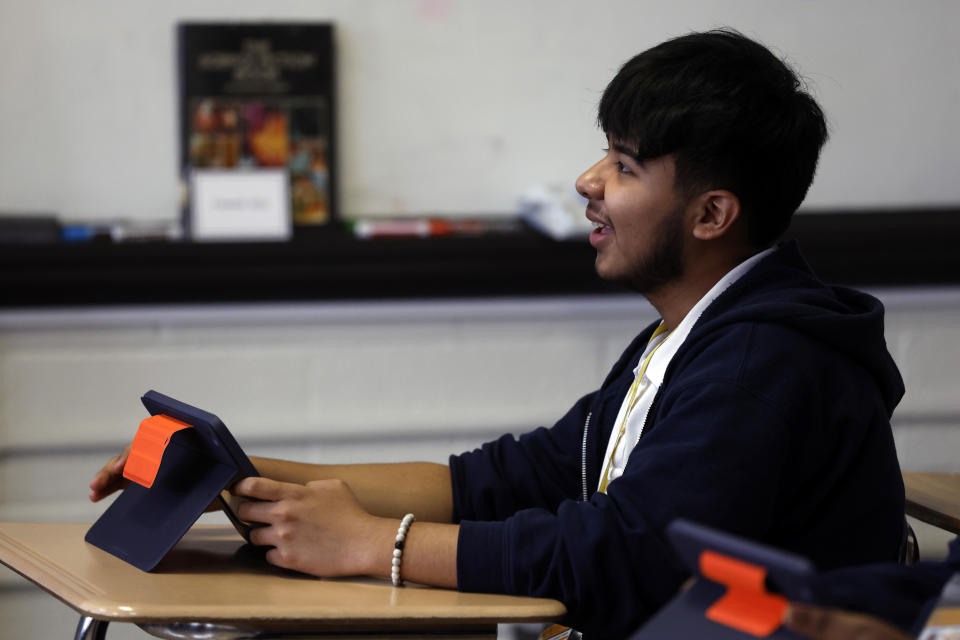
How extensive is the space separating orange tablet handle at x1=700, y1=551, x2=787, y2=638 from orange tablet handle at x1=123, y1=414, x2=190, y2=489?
2.08 ft

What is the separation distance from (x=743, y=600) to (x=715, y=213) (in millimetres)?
611

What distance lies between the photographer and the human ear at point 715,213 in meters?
1.28

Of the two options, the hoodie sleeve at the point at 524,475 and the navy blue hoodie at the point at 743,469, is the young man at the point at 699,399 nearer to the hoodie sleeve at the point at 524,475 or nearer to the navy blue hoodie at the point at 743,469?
the navy blue hoodie at the point at 743,469

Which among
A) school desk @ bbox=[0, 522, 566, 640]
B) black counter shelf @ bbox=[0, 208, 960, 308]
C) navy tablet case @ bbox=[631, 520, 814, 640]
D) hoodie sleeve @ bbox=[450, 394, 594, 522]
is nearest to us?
navy tablet case @ bbox=[631, 520, 814, 640]

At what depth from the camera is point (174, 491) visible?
1246 mm

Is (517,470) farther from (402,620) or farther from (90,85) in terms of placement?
(90,85)

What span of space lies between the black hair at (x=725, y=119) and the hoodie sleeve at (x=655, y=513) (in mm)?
285

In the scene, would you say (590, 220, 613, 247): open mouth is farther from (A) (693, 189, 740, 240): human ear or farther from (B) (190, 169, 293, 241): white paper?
(B) (190, 169, 293, 241): white paper

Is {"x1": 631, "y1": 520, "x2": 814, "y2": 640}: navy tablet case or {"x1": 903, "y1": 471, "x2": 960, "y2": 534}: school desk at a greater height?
{"x1": 631, "y1": 520, "x2": 814, "y2": 640}: navy tablet case

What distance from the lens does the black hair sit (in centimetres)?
124

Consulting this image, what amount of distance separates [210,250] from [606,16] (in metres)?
1.01

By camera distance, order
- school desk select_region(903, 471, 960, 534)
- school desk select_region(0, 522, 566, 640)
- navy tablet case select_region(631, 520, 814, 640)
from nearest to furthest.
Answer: navy tablet case select_region(631, 520, 814, 640) → school desk select_region(0, 522, 566, 640) → school desk select_region(903, 471, 960, 534)

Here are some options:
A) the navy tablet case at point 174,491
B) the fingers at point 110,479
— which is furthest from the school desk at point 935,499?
the fingers at point 110,479

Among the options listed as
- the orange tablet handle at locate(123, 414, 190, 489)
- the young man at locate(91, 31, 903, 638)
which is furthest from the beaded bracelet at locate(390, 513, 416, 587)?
the orange tablet handle at locate(123, 414, 190, 489)
